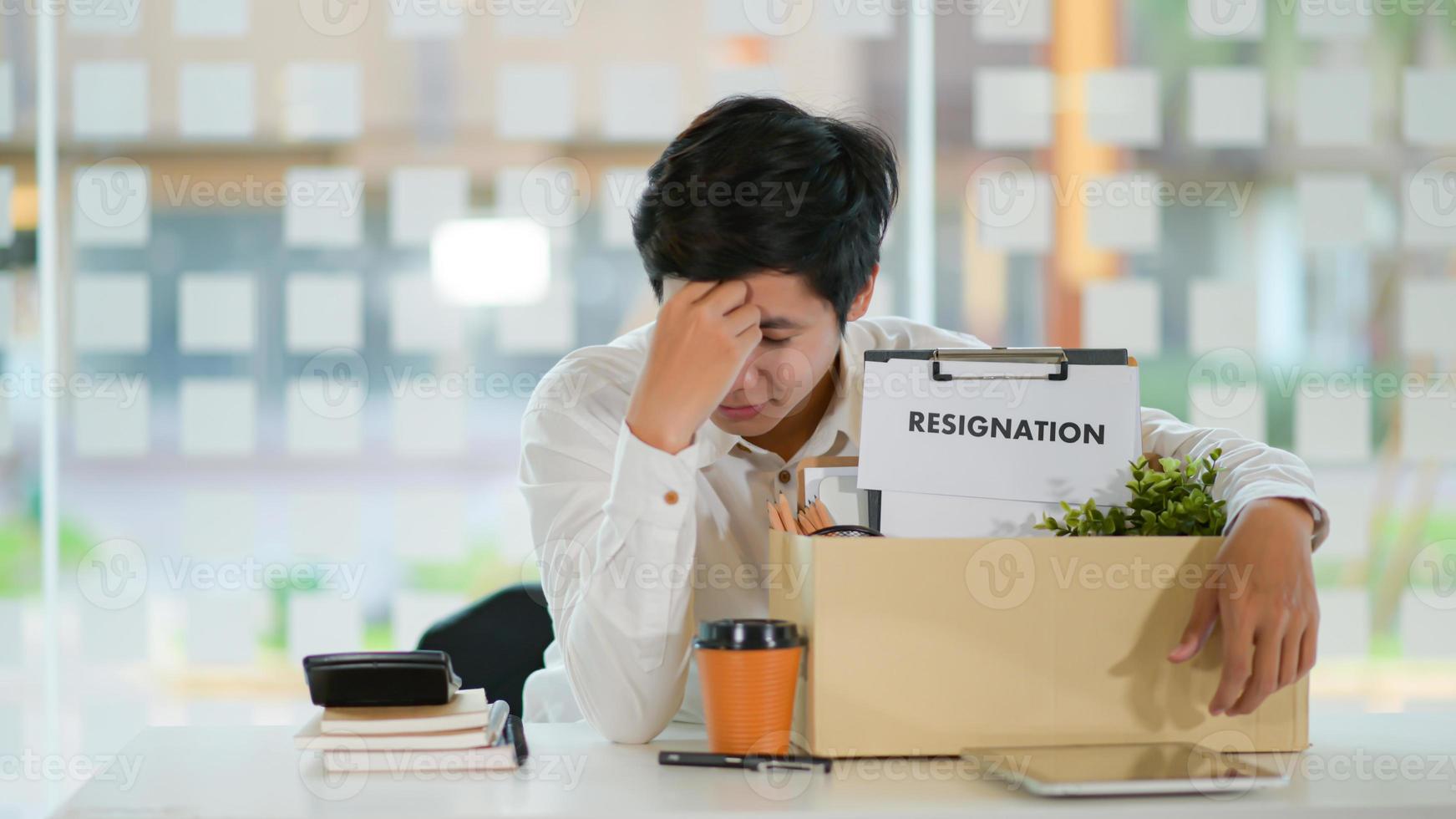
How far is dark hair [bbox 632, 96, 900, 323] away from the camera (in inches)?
52.3

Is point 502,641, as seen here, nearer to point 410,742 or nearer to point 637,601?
point 637,601

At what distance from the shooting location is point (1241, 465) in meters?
1.26

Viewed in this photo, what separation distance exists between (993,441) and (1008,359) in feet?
0.30

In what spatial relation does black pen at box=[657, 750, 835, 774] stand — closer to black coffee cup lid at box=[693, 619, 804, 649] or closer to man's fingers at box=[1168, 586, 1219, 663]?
black coffee cup lid at box=[693, 619, 804, 649]

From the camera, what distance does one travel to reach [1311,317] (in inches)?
125

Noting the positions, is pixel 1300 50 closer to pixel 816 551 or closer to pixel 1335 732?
pixel 1335 732

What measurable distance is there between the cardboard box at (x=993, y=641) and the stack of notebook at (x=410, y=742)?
0.94 ft

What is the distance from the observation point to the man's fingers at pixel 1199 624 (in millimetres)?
1044

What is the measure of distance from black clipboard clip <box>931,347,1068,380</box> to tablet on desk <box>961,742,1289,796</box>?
0.36 m

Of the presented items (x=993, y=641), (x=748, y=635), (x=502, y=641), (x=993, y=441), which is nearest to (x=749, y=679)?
(x=748, y=635)

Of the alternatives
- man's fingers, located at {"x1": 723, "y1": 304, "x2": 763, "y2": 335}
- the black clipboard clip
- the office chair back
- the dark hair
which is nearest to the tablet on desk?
the black clipboard clip

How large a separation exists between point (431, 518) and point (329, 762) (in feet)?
6.69

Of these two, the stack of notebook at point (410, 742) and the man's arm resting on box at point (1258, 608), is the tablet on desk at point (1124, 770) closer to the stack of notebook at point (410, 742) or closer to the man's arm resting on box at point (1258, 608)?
the man's arm resting on box at point (1258, 608)

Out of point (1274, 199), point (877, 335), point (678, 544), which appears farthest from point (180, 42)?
point (1274, 199)
